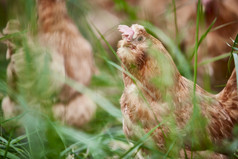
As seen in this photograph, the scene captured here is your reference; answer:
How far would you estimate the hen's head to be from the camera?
44.9 inches

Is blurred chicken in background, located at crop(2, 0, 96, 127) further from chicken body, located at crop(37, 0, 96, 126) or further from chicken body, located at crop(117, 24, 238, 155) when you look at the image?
chicken body, located at crop(117, 24, 238, 155)

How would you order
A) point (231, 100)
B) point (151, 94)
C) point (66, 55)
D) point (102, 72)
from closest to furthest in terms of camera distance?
point (151, 94), point (231, 100), point (66, 55), point (102, 72)

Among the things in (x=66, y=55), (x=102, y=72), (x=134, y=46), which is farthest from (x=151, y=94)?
(x=102, y=72)

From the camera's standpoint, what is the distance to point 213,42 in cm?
211

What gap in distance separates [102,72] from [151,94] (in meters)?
1.54

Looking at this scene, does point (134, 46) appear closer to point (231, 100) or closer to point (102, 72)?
point (231, 100)

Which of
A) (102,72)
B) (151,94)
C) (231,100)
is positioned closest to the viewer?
(151,94)

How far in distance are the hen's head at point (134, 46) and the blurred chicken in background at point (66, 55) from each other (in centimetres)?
74

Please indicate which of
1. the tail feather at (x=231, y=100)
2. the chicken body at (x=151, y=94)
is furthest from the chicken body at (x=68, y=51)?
the tail feather at (x=231, y=100)

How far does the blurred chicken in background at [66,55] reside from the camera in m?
1.86

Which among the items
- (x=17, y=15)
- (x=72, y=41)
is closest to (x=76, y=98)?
(x=72, y=41)

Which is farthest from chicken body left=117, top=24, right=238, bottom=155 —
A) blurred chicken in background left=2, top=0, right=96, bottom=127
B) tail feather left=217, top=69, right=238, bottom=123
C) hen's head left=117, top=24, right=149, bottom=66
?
blurred chicken in background left=2, top=0, right=96, bottom=127

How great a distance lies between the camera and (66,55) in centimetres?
192

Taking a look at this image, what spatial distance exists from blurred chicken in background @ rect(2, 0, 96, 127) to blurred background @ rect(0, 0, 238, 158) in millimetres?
76
